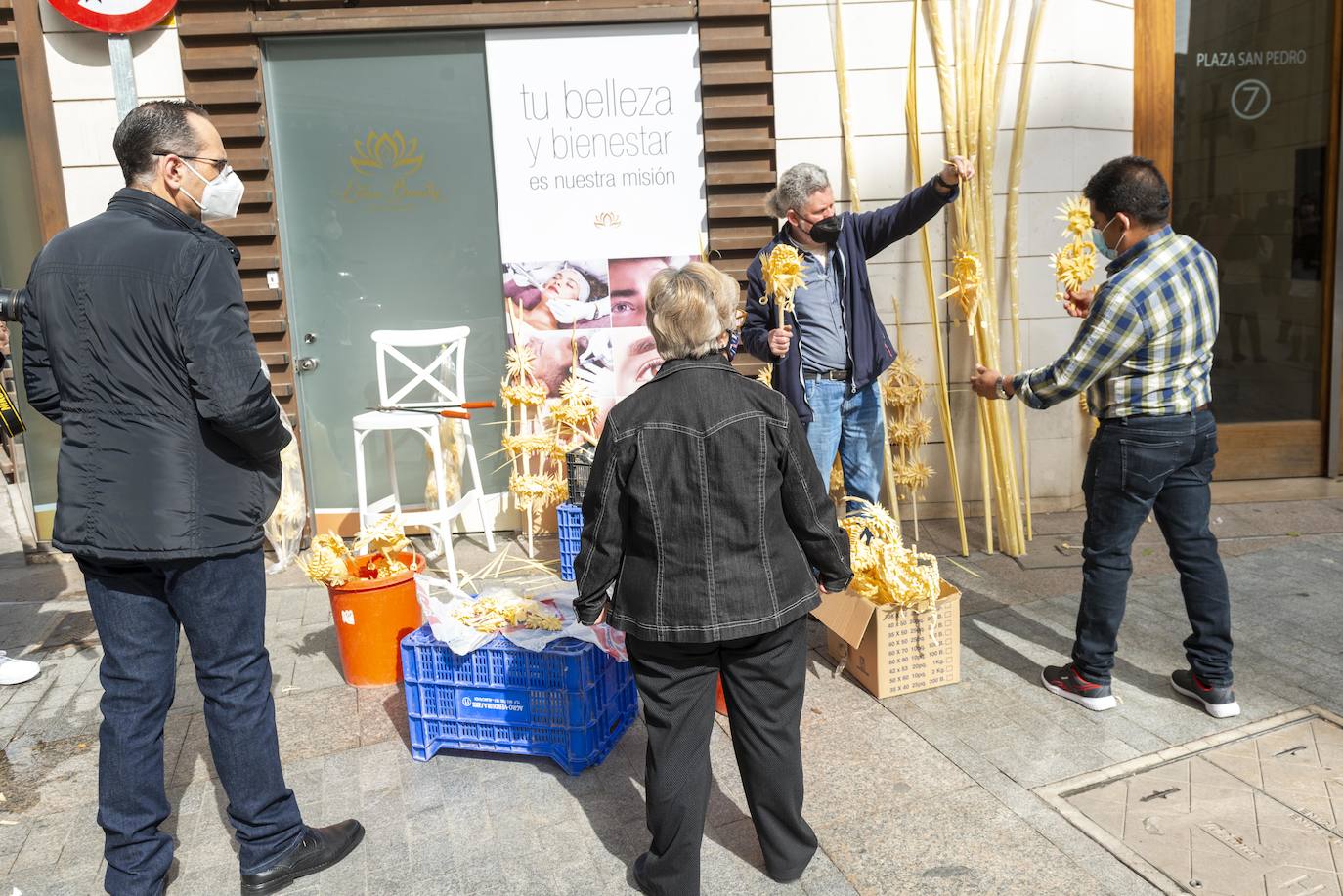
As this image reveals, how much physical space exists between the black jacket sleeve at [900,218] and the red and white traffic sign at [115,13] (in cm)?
411

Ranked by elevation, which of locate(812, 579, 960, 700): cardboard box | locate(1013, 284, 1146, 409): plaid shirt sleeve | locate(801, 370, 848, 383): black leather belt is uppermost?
locate(1013, 284, 1146, 409): plaid shirt sleeve

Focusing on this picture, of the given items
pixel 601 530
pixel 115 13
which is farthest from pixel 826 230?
pixel 115 13

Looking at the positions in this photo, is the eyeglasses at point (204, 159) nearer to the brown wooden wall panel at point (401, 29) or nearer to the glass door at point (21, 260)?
the brown wooden wall panel at point (401, 29)

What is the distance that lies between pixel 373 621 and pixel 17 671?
5.73 feet

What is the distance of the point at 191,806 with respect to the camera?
12.4 ft

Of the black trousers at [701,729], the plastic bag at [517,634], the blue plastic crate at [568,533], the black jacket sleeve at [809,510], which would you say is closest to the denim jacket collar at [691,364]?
the black jacket sleeve at [809,510]

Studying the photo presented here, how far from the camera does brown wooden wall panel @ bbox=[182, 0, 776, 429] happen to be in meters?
6.25

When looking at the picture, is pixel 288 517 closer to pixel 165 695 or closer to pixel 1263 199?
pixel 165 695

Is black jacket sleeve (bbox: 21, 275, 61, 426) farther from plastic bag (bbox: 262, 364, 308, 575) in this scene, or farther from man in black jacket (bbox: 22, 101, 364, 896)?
plastic bag (bbox: 262, 364, 308, 575)

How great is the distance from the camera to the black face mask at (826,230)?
4805 millimetres

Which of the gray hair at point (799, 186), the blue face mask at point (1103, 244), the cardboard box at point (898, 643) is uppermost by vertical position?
the gray hair at point (799, 186)

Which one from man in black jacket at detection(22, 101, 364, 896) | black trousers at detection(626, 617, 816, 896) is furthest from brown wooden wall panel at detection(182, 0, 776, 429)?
black trousers at detection(626, 617, 816, 896)

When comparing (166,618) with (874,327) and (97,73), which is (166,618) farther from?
(97,73)

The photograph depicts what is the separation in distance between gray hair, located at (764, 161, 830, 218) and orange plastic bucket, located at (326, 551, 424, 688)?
225 centimetres
